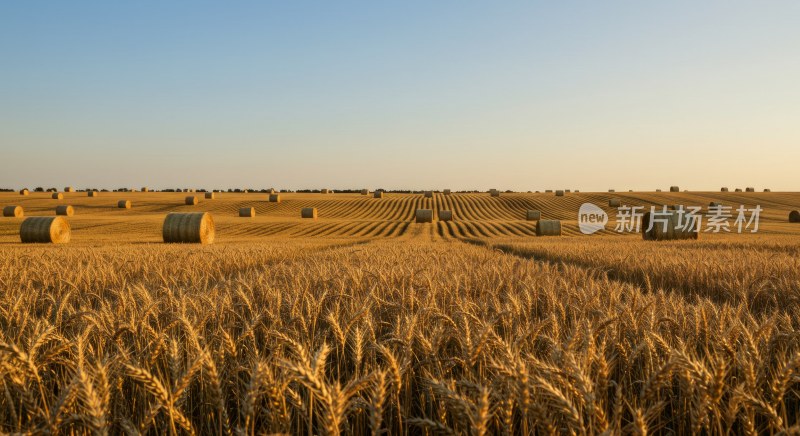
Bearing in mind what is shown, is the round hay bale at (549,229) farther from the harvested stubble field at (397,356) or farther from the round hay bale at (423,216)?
A: the harvested stubble field at (397,356)

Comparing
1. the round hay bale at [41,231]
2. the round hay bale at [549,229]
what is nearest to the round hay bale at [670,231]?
the round hay bale at [549,229]

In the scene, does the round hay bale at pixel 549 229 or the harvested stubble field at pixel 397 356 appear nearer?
the harvested stubble field at pixel 397 356

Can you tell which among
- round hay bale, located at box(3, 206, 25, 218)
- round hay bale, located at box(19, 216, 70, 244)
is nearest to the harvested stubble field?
round hay bale, located at box(19, 216, 70, 244)

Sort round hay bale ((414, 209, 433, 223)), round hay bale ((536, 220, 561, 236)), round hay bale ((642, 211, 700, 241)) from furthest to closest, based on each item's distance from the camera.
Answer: round hay bale ((414, 209, 433, 223))
round hay bale ((536, 220, 561, 236))
round hay bale ((642, 211, 700, 241))

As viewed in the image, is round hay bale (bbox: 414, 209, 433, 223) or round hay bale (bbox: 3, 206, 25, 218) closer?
round hay bale (bbox: 3, 206, 25, 218)

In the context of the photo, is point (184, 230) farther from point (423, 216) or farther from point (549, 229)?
point (423, 216)

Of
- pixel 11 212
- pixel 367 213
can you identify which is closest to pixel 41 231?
pixel 11 212

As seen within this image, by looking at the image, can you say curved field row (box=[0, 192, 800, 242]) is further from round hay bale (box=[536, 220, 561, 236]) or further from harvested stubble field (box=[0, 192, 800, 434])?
harvested stubble field (box=[0, 192, 800, 434])

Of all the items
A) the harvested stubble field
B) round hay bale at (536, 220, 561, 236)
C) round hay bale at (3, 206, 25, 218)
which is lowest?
round hay bale at (536, 220, 561, 236)

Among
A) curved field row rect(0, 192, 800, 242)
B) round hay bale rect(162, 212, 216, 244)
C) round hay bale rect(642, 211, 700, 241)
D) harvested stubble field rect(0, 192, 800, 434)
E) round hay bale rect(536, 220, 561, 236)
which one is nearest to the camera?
harvested stubble field rect(0, 192, 800, 434)

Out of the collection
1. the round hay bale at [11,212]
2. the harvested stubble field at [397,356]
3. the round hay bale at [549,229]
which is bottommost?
the round hay bale at [549,229]

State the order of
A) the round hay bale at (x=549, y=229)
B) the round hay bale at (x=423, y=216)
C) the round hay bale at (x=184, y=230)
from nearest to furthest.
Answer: the round hay bale at (x=184, y=230) → the round hay bale at (x=549, y=229) → the round hay bale at (x=423, y=216)

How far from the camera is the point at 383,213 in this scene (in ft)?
179

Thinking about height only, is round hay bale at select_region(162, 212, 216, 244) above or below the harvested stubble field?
below
